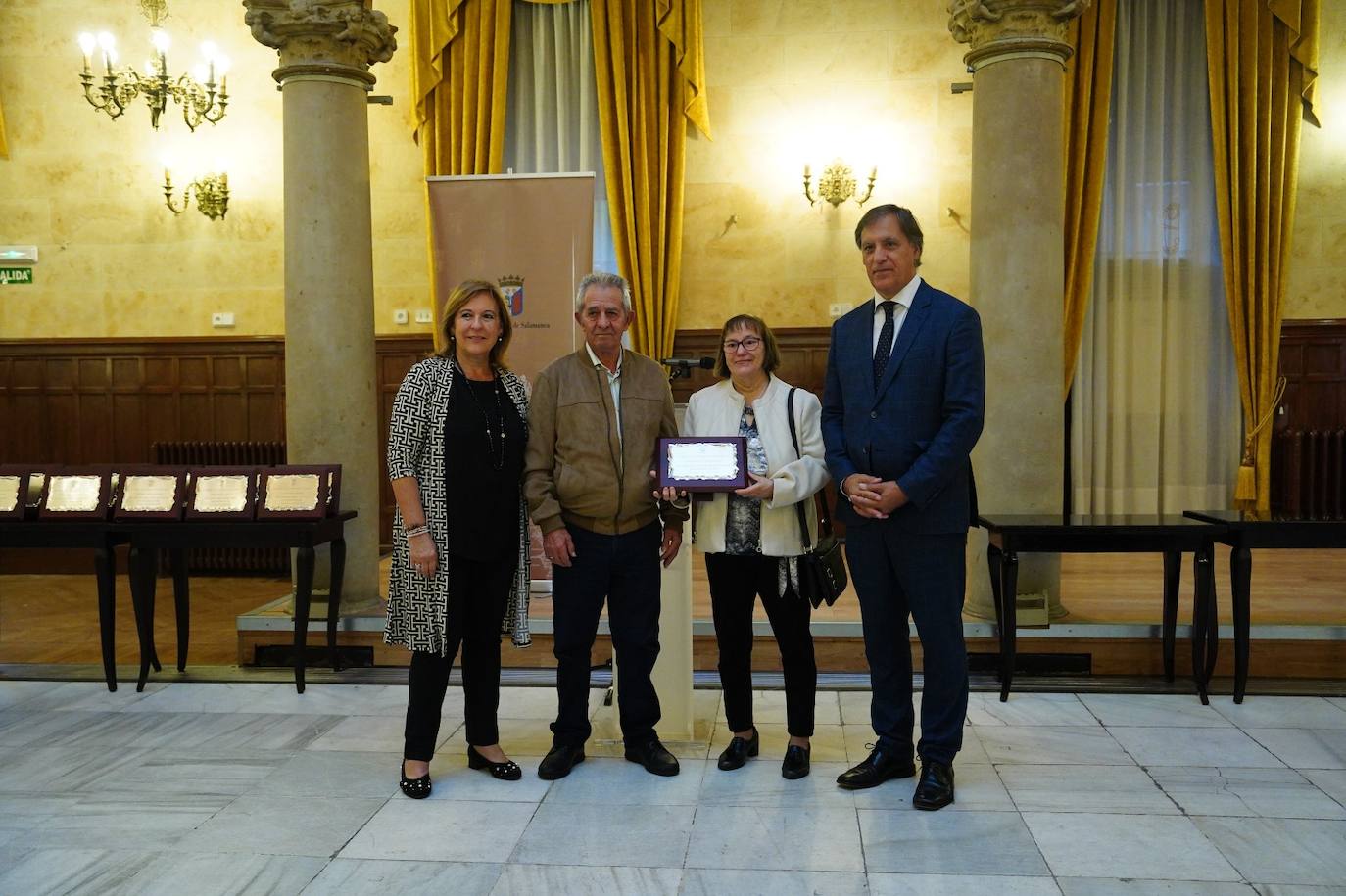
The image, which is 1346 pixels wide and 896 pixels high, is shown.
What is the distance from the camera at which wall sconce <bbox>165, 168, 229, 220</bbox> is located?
26.5ft

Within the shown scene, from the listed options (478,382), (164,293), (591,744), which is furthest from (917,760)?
(164,293)

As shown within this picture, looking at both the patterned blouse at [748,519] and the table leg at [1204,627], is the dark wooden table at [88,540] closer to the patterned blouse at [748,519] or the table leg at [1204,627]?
the patterned blouse at [748,519]

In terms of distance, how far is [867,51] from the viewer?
7.78m

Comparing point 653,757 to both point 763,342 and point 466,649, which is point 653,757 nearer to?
point 466,649

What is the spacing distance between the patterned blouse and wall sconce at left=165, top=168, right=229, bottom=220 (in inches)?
250

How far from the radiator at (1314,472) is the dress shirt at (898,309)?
5838 millimetres

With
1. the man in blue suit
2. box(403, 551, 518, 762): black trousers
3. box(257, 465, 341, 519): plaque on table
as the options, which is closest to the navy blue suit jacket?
the man in blue suit

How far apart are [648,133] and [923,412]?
17.4 feet

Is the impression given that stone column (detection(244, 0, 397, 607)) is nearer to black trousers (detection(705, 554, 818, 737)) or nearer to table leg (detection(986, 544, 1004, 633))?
black trousers (detection(705, 554, 818, 737))

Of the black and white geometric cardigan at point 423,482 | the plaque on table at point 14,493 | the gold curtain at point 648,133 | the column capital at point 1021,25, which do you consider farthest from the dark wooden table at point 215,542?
the column capital at point 1021,25

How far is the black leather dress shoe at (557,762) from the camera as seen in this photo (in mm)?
3447

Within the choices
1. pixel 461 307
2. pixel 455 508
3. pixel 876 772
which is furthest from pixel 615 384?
pixel 876 772

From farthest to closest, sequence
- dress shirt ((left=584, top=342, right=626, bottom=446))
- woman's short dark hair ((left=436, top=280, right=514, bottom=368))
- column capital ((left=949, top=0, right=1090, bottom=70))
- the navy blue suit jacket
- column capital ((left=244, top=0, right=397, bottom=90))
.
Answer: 1. column capital ((left=244, top=0, right=397, bottom=90))
2. column capital ((left=949, top=0, right=1090, bottom=70))
3. dress shirt ((left=584, top=342, right=626, bottom=446))
4. woman's short dark hair ((left=436, top=280, right=514, bottom=368))
5. the navy blue suit jacket

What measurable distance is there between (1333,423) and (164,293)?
9072 millimetres
